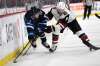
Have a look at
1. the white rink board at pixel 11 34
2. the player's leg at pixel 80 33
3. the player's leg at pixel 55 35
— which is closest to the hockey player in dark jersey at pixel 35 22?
the player's leg at pixel 55 35

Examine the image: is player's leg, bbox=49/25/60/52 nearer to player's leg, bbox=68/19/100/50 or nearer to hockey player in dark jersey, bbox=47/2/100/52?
hockey player in dark jersey, bbox=47/2/100/52

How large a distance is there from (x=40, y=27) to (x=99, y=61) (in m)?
1.53

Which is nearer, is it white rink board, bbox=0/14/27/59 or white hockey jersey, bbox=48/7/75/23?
white rink board, bbox=0/14/27/59

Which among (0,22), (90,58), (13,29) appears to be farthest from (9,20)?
(90,58)

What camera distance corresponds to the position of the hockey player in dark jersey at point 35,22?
6.11m

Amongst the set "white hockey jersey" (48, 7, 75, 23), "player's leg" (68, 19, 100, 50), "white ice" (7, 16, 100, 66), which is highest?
"white hockey jersey" (48, 7, 75, 23)

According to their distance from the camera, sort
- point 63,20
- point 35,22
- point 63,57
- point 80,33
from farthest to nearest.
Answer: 1. point 35,22
2. point 63,20
3. point 80,33
4. point 63,57

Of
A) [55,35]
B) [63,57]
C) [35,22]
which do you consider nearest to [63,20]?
[55,35]

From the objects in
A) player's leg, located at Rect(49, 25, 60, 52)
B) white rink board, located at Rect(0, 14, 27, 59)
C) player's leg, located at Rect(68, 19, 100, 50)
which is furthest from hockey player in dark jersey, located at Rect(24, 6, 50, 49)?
player's leg, located at Rect(68, 19, 100, 50)

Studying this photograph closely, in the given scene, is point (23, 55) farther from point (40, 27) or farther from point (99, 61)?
point (99, 61)

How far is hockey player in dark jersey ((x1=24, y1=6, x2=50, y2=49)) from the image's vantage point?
6113 millimetres

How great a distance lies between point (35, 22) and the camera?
20.7ft

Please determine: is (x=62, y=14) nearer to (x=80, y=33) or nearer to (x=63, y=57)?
(x=80, y=33)

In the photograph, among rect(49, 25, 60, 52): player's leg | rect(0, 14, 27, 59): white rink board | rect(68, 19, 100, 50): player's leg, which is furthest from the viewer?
rect(49, 25, 60, 52): player's leg
